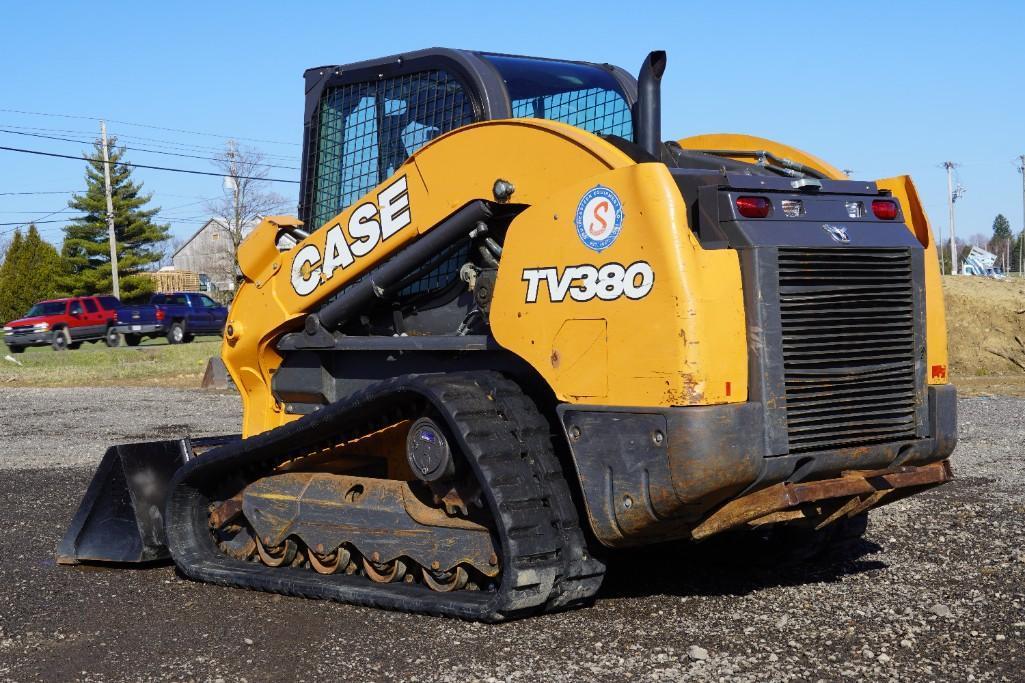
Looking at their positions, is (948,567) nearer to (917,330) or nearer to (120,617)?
(917,330)

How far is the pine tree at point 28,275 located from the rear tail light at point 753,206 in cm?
6250

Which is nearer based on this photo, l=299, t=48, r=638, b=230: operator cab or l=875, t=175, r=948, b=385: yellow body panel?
l=875, t=175, r=948, b=385: yellow body panel

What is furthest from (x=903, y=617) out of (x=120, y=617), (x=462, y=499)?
(x=120, y=617)

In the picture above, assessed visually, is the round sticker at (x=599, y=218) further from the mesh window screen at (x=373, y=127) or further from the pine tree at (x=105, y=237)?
the pine tree at (x=105, y=237)

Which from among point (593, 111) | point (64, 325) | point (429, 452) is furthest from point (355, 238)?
point (64, 325)

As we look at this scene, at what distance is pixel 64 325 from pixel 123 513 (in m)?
35.3

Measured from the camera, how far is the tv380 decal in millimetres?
5074

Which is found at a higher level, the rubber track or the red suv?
the red suv

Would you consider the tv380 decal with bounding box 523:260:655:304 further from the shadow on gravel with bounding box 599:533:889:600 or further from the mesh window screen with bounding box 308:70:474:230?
the shadow on gravel with bounding box 599:533:889:600

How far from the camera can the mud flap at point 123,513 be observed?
7078 millimetres

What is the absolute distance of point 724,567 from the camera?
668 centimetres

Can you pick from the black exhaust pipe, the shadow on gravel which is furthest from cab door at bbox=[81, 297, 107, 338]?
the black exhaust pipe

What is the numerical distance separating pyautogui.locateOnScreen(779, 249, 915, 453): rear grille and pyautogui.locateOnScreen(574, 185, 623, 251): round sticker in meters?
0.69

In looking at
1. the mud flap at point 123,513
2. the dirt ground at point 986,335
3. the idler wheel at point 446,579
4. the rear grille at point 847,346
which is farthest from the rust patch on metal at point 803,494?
the dirt ground at point 986,335
